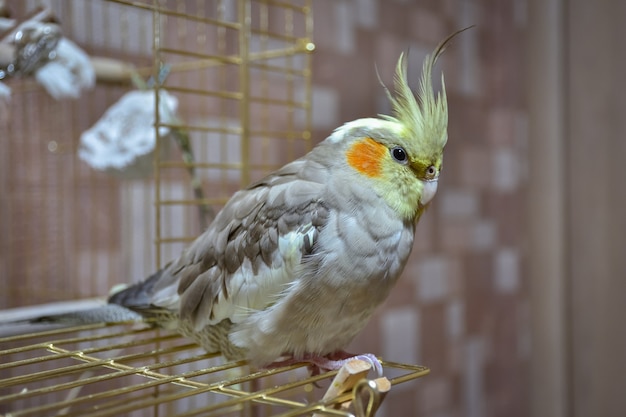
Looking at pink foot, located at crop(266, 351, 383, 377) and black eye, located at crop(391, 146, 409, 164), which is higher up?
black eye, located at crop(391, 146, 409, 164)

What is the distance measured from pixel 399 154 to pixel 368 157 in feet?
0.13

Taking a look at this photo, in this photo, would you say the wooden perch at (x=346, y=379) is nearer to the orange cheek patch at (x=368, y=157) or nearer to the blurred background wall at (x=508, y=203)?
the orange cheek patch at (x=368, y=157)

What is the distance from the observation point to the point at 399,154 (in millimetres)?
809

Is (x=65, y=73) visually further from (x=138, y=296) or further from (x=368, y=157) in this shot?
(x=368, y=157)

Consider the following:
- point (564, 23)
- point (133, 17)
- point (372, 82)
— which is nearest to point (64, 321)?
point (133, 17)

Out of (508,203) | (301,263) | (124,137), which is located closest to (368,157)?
(301,263)

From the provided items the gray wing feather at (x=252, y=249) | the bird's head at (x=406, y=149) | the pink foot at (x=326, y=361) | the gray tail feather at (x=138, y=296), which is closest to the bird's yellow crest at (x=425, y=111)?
the bird's head at (x=406, y=149)

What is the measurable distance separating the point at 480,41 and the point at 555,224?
0.72 meters

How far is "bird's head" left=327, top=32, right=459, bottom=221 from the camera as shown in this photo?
31.6 inches

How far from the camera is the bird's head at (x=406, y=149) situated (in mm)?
802

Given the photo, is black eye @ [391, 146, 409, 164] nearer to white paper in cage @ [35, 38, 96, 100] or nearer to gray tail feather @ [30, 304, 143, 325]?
gray tail feather @ [30, 304, 143, 325]

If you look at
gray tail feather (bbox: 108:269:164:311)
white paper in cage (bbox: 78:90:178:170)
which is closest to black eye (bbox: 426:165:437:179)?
gray tail feather (bbox: 108:269:164:311)

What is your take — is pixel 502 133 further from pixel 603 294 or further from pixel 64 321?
pixel 64 321

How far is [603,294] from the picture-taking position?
204 centimetres
